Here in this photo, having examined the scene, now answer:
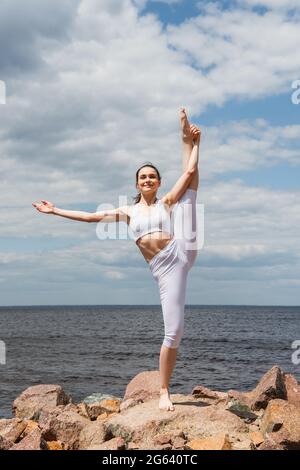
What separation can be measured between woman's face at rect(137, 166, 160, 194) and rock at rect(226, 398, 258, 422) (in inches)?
144

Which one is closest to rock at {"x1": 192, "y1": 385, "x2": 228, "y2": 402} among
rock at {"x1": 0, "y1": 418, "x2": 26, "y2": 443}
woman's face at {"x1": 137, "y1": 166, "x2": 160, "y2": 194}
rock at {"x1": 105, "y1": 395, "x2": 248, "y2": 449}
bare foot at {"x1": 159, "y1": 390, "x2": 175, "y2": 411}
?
rock at {"x1": 105, "y1": 395, "x2": 248, "y2": 449}

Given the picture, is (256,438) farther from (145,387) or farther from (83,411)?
(145,387)

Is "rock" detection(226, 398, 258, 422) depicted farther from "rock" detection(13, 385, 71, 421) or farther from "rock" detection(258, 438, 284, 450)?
"rock" detection(13, 385, 71, 421)

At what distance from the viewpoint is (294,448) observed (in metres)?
7.80

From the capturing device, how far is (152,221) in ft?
26.8

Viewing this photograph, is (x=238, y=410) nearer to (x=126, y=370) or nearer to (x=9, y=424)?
(x=9, y=424)

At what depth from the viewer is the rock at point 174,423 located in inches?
317

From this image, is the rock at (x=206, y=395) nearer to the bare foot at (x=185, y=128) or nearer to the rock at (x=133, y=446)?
the rock at (x=133, y=446)

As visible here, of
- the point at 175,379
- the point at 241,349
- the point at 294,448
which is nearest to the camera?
the point at 294,448

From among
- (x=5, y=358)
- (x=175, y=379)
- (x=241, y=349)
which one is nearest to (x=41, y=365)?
(x=5, y=358)

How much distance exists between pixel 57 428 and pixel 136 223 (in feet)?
10.8

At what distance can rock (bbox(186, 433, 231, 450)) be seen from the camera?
741cm

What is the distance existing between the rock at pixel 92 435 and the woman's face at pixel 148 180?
140 inches

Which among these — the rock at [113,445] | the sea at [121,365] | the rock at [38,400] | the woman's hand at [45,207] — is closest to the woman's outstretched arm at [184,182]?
the woman's hand at [45,207]
